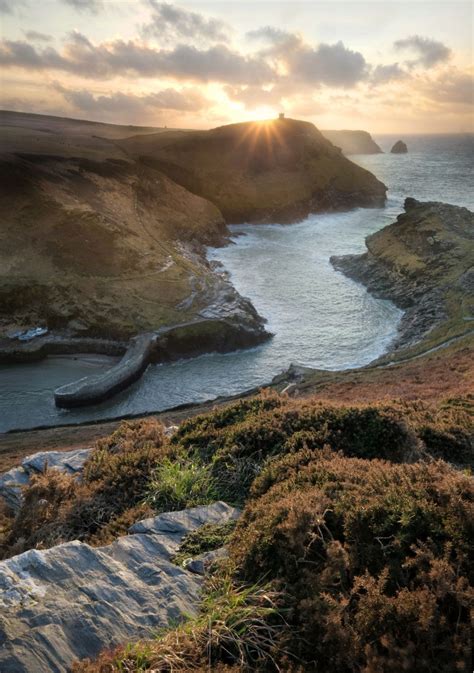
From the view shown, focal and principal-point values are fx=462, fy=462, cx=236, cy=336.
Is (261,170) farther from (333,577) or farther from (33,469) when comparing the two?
(333,577)

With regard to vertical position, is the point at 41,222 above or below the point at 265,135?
below

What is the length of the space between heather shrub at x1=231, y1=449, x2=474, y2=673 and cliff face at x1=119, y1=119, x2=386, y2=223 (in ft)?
303

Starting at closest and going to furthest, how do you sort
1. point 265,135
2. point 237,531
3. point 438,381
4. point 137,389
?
point 237,531 → point 438,381 → point 137,389 → point 265,135

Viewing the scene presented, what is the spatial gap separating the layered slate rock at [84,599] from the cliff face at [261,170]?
92418mm

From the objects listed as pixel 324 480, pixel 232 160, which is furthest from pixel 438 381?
pixel 232 160

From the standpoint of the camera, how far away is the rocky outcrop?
43.4 m

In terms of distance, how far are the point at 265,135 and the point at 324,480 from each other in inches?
4815

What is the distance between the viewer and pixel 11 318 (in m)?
45.4

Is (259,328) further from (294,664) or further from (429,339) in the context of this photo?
(294,664)

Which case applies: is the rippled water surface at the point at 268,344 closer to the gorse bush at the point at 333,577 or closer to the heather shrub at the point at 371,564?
the gorse bush at the point at 333,577

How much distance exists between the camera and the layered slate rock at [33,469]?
13195 mm

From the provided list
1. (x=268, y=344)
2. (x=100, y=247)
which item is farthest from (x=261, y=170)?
(x=268, y=344)

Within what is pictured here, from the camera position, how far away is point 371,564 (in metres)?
6.02

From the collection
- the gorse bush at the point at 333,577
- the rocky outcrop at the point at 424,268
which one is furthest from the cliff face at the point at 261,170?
the gorse bush at the point at 333,577
